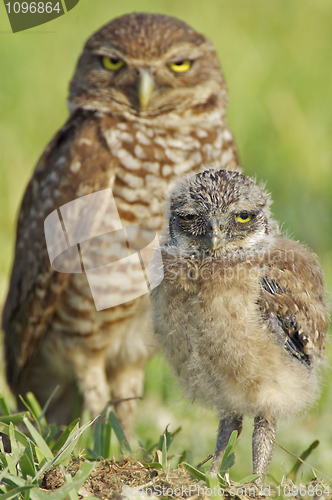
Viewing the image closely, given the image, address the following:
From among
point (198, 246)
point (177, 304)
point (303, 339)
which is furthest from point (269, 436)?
point (198, 246)

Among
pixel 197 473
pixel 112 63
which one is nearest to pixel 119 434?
pixel 197 473

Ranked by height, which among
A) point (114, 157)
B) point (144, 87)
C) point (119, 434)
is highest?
point (144, 87)

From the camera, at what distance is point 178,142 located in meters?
3.46

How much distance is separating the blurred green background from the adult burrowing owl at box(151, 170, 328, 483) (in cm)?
148

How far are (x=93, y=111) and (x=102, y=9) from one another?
6441mm

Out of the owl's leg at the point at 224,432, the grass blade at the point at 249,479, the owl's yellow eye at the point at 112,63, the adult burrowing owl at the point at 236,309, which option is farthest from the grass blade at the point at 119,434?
the owl's yellow eye at the point at 112,63

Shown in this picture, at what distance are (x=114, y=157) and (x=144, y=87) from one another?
425 millimetres

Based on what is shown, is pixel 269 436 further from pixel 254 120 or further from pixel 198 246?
pixel 254 120

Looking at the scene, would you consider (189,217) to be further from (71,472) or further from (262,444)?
(71,472)

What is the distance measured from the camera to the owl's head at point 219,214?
2039mm

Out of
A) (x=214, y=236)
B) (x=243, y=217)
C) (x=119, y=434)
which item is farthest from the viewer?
(x=119, y=434)

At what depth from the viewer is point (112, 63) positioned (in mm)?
3457

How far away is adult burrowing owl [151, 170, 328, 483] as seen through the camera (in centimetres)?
203

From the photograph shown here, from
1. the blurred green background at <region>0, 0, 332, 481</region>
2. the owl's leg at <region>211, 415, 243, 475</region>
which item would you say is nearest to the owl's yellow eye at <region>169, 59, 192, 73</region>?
the blurred green background at <region>0, 0, 332, 481</region>
